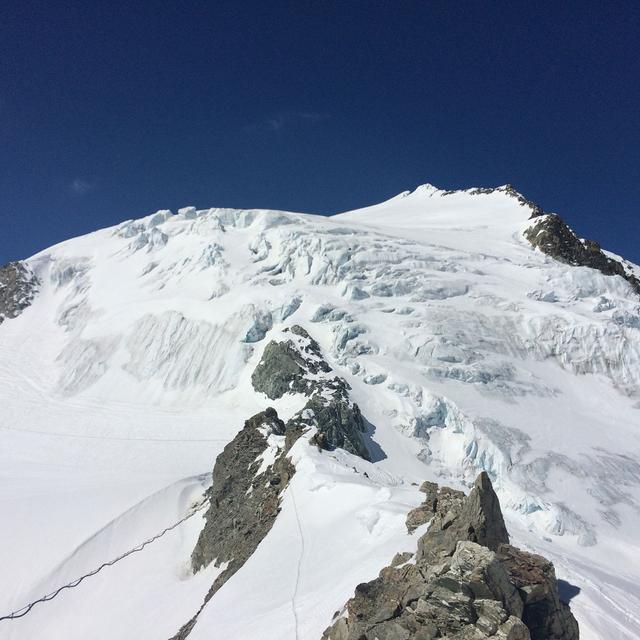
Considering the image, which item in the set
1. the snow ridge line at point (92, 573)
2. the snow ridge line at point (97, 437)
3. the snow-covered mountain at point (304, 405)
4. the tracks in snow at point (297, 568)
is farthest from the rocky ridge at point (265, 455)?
the snow ridge line at point (97, 437)

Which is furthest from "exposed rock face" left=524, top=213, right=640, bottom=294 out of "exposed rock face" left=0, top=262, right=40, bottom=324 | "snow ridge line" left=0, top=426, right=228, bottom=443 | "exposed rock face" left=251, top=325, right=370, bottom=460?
"exposed rock face" left=0, top=262, right=40, bottom=324

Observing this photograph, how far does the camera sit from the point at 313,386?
41.0 meters

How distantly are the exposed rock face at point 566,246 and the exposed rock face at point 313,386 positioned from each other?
35.5 m

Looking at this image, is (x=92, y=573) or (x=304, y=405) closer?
(x=92, y=573)

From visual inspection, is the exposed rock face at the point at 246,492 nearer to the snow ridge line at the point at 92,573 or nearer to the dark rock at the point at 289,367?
the snow ridge line at the point at 92,573

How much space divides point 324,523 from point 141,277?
5668 centimetres

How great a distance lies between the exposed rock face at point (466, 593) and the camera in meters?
8.58

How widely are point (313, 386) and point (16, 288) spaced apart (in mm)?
52424

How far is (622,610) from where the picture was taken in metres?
10.8

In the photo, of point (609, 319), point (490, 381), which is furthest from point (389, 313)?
point (609, 319)

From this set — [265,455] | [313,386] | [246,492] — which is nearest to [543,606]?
[246,492]

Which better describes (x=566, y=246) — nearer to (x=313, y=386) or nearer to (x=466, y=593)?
(x=313, y=386)

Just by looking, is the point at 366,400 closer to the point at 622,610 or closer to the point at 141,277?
the point at 622,610

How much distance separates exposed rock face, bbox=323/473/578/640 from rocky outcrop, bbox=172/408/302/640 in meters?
9.18
